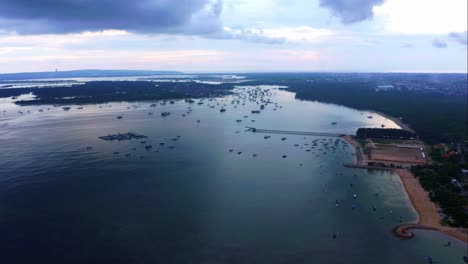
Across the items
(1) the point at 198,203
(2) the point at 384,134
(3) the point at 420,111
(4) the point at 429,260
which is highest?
(3) the point at 420,111

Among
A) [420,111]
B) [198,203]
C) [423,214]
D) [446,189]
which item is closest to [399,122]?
[420,111]

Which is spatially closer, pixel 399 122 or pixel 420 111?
pixel 399 122

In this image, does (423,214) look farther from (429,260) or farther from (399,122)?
(399,122)

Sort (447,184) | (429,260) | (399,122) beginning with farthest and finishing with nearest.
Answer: (399,122)
(447,184)
(429,260)

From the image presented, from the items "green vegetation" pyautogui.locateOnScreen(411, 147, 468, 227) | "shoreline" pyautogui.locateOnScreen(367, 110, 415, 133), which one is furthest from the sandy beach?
"shoreline" pyautogui.locateOnScreen(367, 110, 415, 133)

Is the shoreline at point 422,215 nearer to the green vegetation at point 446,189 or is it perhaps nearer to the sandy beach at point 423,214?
the sandy beach at point 423,214

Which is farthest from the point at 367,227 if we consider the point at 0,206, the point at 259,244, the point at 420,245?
the point at 0,206

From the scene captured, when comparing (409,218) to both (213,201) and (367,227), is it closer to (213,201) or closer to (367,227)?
(367,227)
